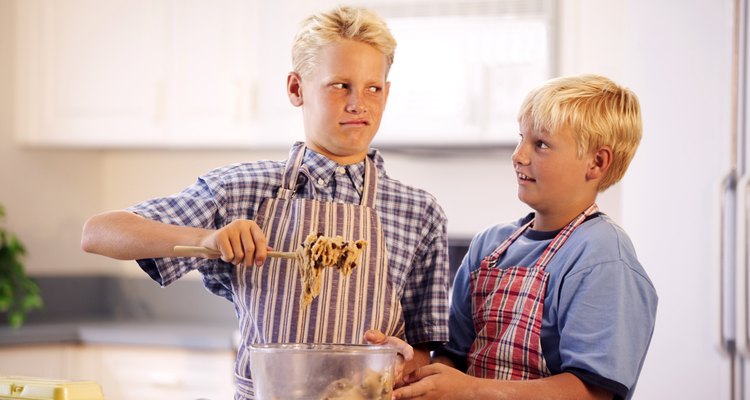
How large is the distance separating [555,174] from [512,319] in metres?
0.22

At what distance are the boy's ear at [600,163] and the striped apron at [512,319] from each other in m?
0.05

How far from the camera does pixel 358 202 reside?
1482 millimetres

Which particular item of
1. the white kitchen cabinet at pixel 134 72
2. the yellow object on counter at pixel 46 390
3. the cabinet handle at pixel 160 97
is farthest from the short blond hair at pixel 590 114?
the cabinet handle at pixel 160 97

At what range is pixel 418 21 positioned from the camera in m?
2.97

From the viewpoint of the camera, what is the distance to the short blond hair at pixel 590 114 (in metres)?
1.39

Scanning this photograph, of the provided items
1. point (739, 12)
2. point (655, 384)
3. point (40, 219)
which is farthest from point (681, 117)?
point (40, 219)

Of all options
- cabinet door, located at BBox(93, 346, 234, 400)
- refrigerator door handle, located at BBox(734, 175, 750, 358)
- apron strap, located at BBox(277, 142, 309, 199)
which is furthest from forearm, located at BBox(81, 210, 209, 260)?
cabinet door, located at BBox(93, 346, 234, 400)

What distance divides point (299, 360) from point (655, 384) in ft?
5.49

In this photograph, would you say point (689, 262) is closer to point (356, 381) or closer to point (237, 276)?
point (237, 276)

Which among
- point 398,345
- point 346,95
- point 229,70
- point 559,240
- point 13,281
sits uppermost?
point 229,70

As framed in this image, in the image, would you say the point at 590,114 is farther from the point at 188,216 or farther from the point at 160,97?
the point at 160,97

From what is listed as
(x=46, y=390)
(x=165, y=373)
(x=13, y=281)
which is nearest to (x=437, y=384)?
(x=46, y=390)

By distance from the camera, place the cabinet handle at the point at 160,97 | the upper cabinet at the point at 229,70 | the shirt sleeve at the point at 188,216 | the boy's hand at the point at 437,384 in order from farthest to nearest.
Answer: the cabinet handle at the point at 160,97, the upper cabinet at the point at 229,70, the shirt sleeve at the point at 188,216, the boy's hand at the point at 437,384

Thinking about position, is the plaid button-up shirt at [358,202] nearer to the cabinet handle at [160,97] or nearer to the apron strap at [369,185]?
the apron strap at [369,185]
